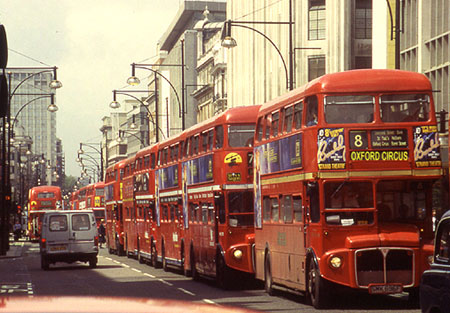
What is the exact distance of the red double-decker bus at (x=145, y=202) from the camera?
38.7 meters

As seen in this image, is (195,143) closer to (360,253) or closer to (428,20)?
(360,253)

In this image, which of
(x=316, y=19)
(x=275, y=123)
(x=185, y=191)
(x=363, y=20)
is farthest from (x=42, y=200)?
(x=275, y=123)

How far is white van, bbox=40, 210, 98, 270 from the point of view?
39406mm

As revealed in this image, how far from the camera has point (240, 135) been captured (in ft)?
84.6

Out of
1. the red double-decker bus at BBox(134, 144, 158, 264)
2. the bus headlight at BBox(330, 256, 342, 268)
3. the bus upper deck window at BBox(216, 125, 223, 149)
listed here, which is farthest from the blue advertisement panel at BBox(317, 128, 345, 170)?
the red double-decker bus at BBox(134, 144, 158, 264)

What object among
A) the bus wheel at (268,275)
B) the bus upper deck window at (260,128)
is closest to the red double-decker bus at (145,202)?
the bus upper deck window at (260,128)

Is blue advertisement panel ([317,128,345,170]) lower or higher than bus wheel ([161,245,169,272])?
higher

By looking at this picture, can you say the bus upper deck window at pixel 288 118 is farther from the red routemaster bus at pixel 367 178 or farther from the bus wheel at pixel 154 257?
the bus wheel at pixel 154 257

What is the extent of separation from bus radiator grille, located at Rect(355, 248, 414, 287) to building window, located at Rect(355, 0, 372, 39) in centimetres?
4210

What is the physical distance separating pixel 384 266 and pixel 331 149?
6.60ft

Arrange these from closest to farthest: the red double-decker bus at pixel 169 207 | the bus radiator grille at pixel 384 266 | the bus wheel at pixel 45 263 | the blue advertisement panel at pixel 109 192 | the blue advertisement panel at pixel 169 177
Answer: the bus radiator grille at pixel 384 266 < the red double-decker bus at pixel 169 207 < the blue advertisement panel at pixel 169 177 < the bus wheel at pixel 45 263 < the blue advertisement panel at pixel 109 192

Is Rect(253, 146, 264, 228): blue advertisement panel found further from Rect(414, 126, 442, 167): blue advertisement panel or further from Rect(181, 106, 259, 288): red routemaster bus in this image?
Rect(414, 126, 442, 167): blue advertisement panel

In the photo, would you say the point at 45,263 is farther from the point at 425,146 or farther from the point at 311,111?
the point at 425,146

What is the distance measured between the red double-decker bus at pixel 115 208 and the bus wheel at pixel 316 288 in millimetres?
30823
